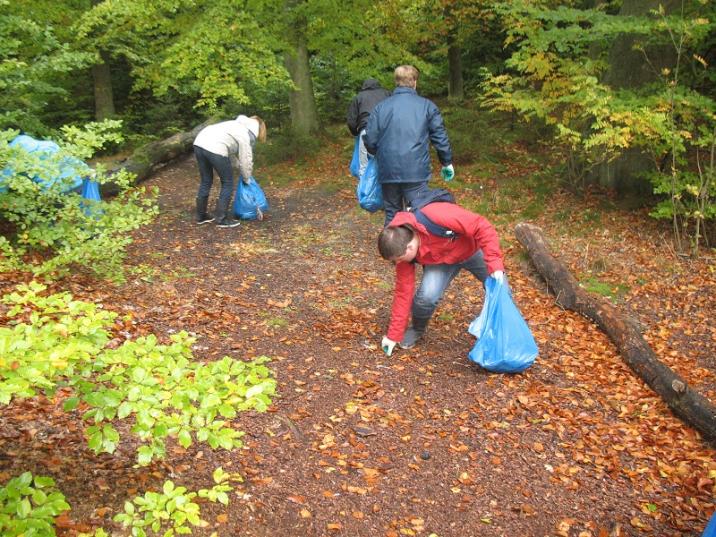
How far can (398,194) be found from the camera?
6250 mm

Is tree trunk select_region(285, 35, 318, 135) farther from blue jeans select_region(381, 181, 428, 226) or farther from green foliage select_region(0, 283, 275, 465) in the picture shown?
green foliage select_region(0, 283, 275, 465)

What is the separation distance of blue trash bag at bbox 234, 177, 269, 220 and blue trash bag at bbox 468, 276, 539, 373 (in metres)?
4.66

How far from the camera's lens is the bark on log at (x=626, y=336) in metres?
4.21

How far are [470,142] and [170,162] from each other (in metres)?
6.29

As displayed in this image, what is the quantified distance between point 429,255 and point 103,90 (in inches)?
466

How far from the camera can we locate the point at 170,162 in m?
12.5

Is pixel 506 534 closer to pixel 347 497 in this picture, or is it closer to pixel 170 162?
pixel 347 497

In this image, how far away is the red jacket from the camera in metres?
4.30

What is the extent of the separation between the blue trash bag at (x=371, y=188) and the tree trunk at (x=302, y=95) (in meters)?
5.66

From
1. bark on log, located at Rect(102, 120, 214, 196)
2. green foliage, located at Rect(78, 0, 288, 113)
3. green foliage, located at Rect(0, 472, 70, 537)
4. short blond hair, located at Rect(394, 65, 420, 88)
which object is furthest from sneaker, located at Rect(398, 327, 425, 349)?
bark on log, located at Rect(102, 120, 214, 196)

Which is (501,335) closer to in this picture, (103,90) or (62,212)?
(62,212)

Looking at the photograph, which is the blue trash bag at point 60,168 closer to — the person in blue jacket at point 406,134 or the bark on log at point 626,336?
the person in blue jacket at point 406,134

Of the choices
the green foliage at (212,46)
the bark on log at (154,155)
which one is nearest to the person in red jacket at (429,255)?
the green foliage at (212,46)

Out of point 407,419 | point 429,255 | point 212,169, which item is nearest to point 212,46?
point 212,169
